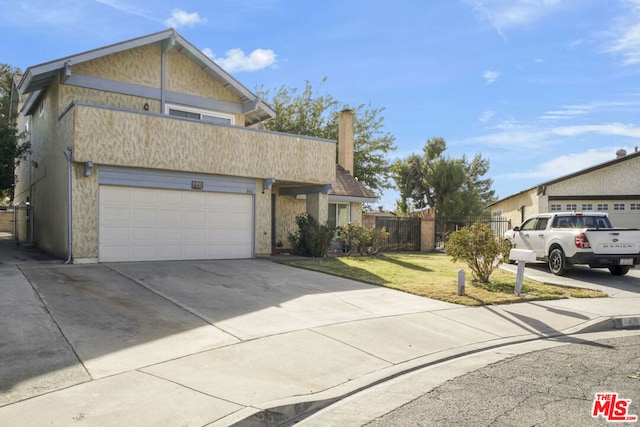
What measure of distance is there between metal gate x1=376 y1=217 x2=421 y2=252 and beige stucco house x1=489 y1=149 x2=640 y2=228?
6145mm

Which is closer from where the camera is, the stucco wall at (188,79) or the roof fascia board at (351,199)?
the stucco wall at (188,79)

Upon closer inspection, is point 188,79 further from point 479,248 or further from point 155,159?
point 479,248

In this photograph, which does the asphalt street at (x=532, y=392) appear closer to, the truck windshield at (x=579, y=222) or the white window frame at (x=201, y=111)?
the truck windshield at (x=579, y=222)

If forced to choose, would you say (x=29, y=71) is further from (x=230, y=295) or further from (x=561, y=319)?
(x=561, y=319)

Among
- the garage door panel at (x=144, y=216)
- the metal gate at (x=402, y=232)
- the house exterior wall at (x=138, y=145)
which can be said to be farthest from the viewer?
the metal gate at (x=402, y=232)

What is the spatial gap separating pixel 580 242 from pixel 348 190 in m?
12.0

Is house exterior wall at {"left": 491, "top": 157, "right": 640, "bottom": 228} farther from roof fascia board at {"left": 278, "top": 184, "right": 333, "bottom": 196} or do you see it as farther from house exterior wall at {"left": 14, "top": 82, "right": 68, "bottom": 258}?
house exterior wall at {"left": 14, "top": 82, "right": 68, "bottom": 258}

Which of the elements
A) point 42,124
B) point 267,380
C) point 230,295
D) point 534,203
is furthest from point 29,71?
point 534,203

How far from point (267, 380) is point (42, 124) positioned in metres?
17.1

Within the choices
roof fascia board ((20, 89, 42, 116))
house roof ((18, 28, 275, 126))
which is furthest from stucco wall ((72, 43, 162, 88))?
roof fascia board ((20, 89, 42, 116))

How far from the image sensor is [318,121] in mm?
37312

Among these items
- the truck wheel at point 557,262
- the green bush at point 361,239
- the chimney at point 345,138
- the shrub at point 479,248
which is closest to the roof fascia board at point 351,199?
the chimney at point 345,138

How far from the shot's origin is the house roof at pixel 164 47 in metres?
14.5

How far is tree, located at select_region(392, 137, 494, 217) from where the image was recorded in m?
42.0
